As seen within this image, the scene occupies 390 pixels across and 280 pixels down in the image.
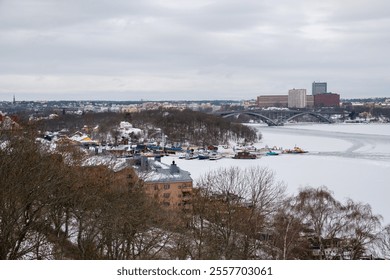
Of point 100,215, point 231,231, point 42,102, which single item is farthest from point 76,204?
point 42,102

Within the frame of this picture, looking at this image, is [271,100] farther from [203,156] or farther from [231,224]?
[231,224]

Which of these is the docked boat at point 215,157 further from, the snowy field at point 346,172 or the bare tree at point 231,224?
the bare tree at point 231,224

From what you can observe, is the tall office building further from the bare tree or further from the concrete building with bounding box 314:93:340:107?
the bare tree

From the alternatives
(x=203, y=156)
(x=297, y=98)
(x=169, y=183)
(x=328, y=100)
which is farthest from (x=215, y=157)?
(x=297, y=98)

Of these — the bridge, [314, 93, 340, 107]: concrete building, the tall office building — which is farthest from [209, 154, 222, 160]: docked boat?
the tall office building

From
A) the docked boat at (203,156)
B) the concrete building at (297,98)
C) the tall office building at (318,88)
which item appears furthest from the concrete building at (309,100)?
the docked boat at (203,156)

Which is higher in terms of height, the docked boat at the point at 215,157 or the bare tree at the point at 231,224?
the bare tree at the point at 231,224
